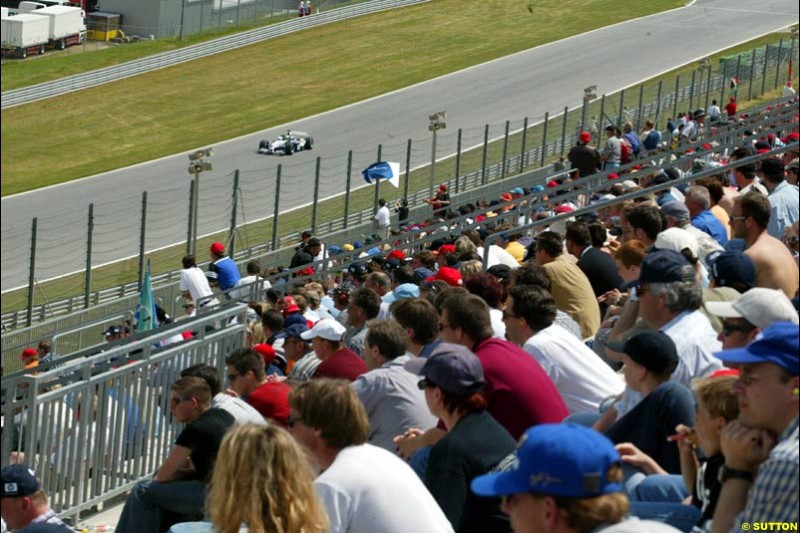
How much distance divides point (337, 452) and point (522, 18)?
62.3 metres

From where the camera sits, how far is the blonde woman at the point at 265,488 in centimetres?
460

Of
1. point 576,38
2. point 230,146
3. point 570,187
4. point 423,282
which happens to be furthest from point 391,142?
point 423,282

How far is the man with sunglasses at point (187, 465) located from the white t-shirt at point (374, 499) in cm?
185

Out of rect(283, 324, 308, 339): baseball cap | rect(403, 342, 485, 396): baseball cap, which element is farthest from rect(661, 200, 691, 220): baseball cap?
rect(403, 342, 485, 396): baseball cap

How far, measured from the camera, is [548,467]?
12.6 feet

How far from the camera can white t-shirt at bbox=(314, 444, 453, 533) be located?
4965 millimetres

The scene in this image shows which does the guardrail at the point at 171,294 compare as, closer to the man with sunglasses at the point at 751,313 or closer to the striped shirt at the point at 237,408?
the striped shirt at the point at 237,408

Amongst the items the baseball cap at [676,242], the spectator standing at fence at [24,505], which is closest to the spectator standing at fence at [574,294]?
the baseball cap at [676,242]

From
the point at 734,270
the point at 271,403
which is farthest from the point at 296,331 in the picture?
the point at 734,270

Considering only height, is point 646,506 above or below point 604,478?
below

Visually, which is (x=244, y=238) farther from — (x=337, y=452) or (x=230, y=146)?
(x=337, y=452)

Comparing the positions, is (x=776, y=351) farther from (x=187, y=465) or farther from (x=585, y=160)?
(x=585, y=160)

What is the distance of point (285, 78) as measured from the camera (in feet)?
186

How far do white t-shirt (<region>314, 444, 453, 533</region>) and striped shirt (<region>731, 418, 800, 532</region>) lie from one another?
3.93ft
